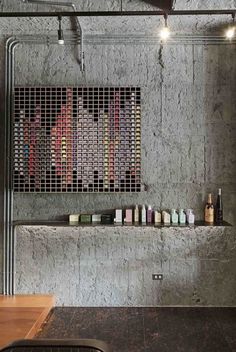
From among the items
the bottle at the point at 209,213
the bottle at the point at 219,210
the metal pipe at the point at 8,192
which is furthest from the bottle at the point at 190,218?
the metal pipe at the point at 8,192

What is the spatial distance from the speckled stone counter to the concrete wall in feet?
0.82

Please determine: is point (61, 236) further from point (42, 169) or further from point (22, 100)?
point (22, 100)

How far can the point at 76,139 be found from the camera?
3705 mm

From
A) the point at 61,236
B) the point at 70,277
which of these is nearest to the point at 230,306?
the point at 70,277

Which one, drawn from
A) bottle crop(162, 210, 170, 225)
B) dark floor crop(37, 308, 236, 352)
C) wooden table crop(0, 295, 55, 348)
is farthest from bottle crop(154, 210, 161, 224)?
wooden table crop(0, 295, 55, 348)

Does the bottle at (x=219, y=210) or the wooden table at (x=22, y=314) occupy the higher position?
the bottle at (x=219, y=210)

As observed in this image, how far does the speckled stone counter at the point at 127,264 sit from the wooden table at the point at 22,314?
0.17 meters

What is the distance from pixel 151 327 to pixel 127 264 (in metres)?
0.78

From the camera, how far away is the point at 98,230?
3.89 m

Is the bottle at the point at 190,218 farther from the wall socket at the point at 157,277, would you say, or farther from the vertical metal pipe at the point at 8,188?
the vertical metal pipe at the point at 8,188

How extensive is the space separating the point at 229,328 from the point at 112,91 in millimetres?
2747

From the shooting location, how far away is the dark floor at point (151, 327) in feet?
9.61

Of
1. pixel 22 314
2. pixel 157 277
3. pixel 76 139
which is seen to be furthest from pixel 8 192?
pixel 157 277

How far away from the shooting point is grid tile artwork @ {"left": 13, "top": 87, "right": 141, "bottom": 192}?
3.67 meters
